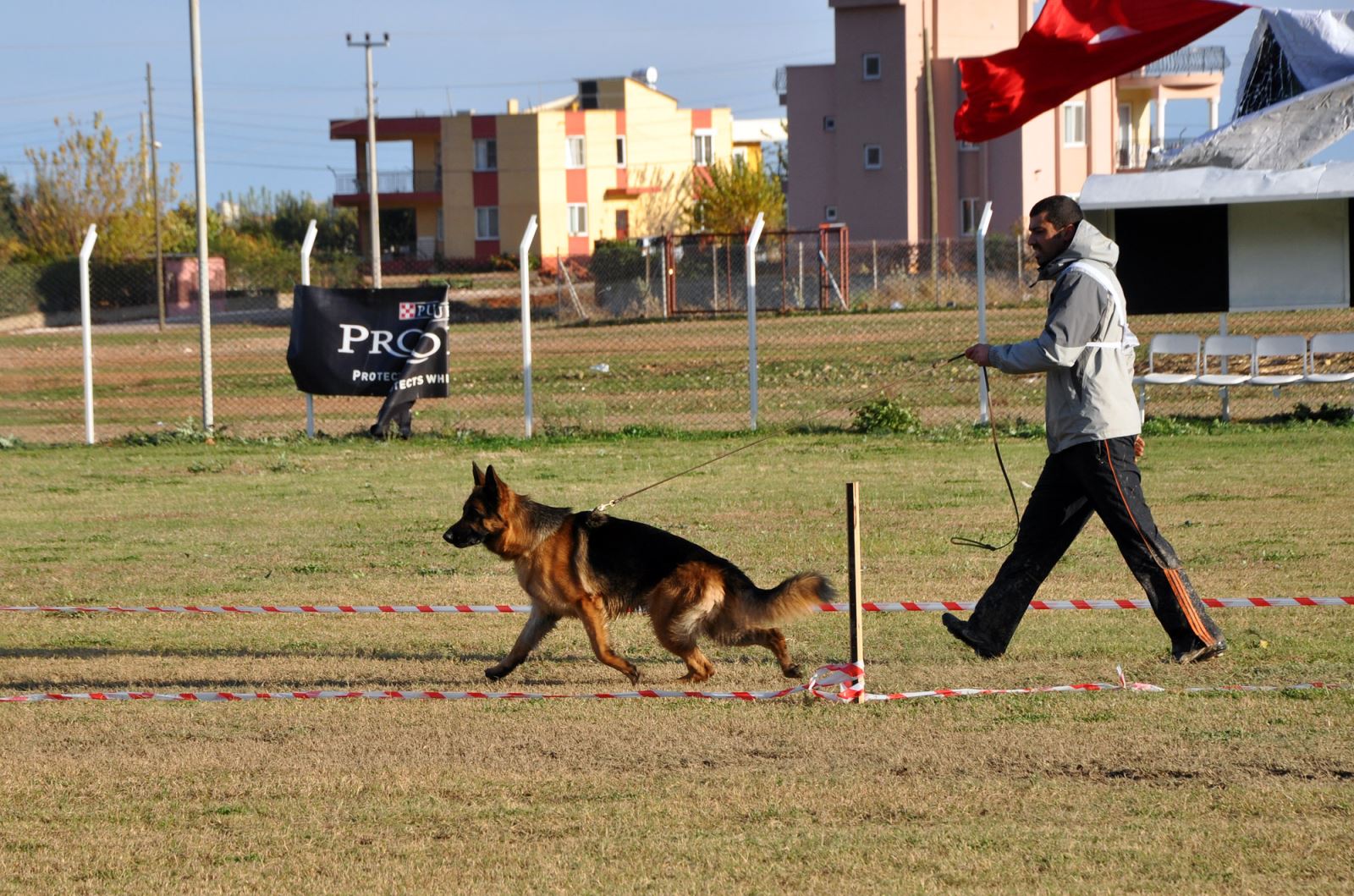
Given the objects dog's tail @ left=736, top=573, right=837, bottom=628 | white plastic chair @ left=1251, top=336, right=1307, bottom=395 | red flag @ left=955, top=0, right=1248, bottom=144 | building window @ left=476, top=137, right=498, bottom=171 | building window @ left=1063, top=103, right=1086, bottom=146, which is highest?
building window @ left=476, top=137, right=498, bottom=171

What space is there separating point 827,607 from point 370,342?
36.1 ft

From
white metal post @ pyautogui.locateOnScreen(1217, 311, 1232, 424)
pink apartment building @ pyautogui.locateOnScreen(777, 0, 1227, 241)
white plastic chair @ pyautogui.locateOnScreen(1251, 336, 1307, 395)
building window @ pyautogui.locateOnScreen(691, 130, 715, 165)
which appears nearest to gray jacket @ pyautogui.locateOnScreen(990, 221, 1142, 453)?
white metal post @ pyautogui.locateOnScreen(1217, 311, 1232, 424)

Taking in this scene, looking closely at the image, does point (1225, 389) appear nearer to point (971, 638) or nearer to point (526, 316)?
point (526, 316)

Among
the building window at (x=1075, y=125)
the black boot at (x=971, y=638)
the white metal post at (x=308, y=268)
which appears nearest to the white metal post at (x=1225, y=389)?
the white metal post at (x=308, y=268)

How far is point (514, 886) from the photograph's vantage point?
439 centimetres

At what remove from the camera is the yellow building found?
64625mm

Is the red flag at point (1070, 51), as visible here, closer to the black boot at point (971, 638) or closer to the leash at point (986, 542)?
the leash at point (986, 542)

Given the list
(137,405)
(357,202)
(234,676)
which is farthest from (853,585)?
(357,202)

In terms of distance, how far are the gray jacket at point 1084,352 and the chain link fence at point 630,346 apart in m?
2.96

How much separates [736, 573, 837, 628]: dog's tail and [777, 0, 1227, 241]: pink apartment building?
4593 cm

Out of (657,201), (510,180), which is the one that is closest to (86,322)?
(510,180)

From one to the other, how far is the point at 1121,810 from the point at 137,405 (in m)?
21.7

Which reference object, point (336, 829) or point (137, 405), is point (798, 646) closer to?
point (336, 829)

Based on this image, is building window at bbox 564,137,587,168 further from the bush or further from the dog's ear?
the dog's ear
